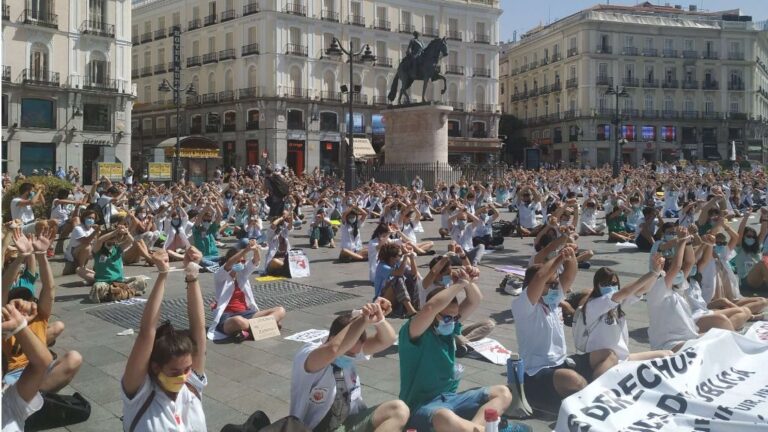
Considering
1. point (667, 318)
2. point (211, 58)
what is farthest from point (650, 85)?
point (667, 318)

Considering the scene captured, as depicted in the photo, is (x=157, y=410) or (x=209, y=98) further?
(x=209, y=98)

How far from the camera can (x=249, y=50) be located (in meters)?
53.5

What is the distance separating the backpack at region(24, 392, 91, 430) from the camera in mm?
5418

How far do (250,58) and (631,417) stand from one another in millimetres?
51635

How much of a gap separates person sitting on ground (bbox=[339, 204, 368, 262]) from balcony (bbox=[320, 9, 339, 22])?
42917 millimetres

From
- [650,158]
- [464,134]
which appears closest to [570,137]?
[650,158]

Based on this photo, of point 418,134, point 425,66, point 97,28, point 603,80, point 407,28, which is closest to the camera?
point 418,134

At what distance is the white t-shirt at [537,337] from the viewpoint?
5793 mm

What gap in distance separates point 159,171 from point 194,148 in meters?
12.0

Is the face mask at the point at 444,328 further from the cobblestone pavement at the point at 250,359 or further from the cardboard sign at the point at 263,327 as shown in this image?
the cardboard sign at the point at 263,327

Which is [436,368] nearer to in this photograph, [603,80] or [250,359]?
[250,359]

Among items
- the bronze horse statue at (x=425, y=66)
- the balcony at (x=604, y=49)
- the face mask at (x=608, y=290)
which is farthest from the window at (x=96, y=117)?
the balcony at (x=604, y=49)

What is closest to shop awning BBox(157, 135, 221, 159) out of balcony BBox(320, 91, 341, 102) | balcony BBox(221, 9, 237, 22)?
balcony BBox(320, 91, 341, 102)

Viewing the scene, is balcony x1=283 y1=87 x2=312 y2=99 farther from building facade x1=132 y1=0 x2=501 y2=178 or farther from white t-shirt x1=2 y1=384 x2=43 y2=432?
white t-shirt x1=2 y1=384 x2=43 y2=432
